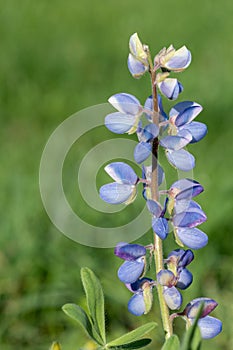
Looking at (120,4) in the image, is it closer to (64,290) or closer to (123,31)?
(123,31)

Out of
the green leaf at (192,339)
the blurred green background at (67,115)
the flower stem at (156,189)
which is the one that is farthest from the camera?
the blurred green background at (67,115)

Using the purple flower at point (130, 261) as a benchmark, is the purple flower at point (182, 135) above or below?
above

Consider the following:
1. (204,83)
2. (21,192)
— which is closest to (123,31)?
(204,83)

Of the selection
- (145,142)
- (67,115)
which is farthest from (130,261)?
(67,115)

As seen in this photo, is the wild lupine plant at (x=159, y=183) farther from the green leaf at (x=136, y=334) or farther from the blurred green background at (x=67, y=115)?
the blurred green background at (x=67, y=115)

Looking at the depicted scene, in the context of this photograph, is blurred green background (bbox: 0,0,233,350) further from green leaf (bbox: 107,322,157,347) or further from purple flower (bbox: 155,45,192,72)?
purple flower (bbox: 155,45,192,72)

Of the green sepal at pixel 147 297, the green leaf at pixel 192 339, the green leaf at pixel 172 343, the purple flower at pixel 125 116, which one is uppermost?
the purple flower at pixel 125 116

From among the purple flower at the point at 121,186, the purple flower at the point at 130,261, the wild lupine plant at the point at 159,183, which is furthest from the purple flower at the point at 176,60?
the purple flower at the point at 130,261
